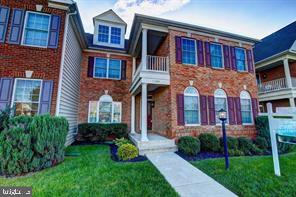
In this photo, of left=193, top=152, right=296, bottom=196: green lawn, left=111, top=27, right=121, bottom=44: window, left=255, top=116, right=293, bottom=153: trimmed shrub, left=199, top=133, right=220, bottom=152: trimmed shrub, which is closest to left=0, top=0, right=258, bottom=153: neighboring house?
left=111, top=27, right=121, bottom=44: window

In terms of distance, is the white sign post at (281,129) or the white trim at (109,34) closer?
the white sign post at (281,129)

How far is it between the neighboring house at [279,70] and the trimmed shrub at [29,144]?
14955 millimetres

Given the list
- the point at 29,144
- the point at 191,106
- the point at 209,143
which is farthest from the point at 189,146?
the point at 29,144

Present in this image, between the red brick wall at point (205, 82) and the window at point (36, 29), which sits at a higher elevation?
the window at point (36, 29)

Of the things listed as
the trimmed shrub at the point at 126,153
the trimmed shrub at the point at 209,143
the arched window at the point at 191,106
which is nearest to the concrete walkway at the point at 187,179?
the trimmed shrub at the point at 126,153

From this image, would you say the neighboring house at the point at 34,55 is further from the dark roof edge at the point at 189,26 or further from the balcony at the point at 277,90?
the balcony at the point at 277,90

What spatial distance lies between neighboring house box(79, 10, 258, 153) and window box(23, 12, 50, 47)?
13.0 feet

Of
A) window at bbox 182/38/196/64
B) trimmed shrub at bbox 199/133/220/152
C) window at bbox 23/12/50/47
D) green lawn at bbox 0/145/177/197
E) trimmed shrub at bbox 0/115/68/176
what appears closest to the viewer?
green lawn at bbox 0/145/177/197

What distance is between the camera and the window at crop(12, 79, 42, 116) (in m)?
6.29

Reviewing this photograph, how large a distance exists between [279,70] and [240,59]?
6.21m

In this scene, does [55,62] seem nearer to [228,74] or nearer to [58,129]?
[58,129]

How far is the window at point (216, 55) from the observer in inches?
370

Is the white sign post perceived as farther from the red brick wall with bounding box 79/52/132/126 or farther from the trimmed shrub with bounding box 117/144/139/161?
the red brick wall with bounding box 79/52/132/126

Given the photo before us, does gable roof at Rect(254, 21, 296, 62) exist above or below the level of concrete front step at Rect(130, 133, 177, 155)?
above
